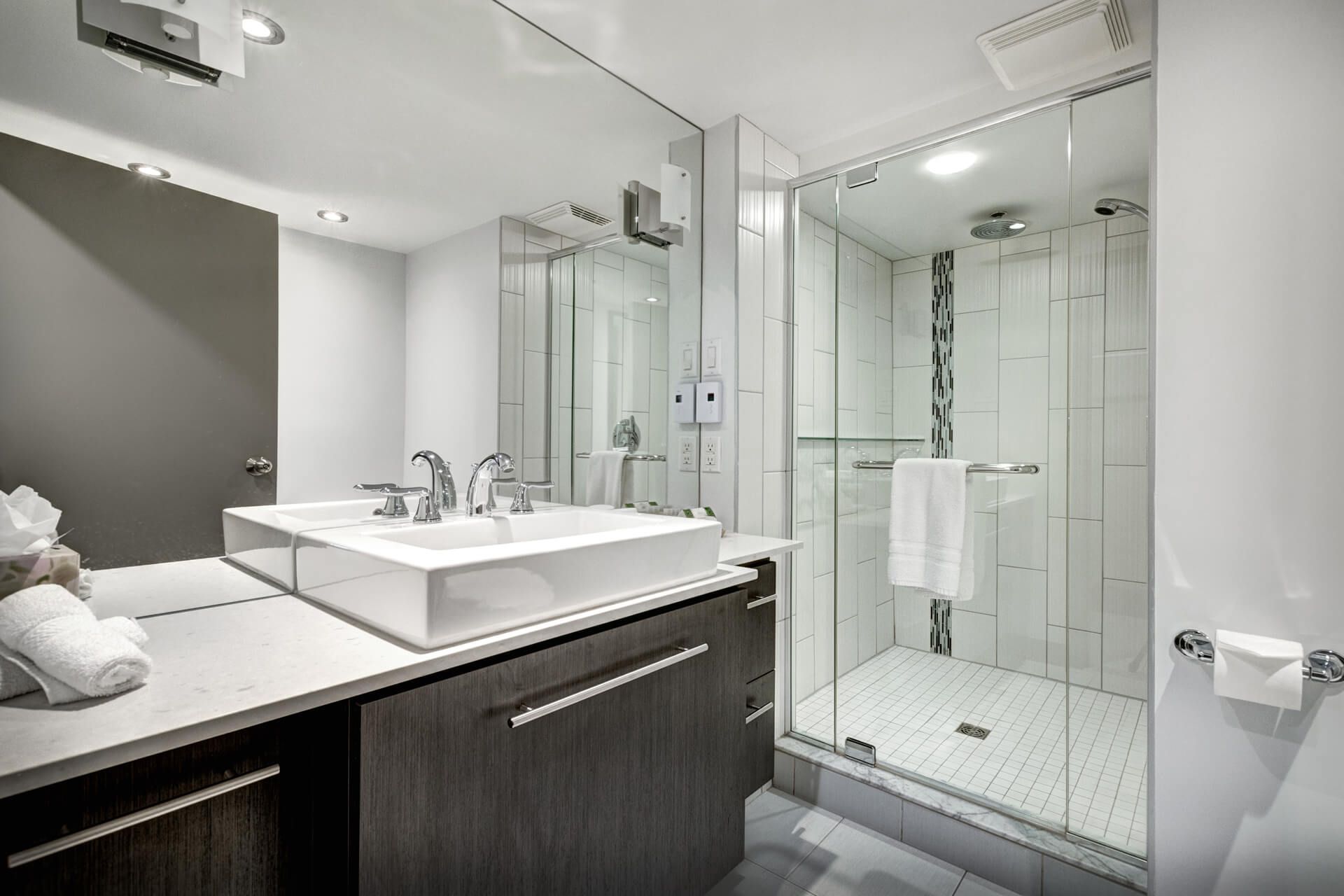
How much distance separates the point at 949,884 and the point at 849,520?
41.3 inches

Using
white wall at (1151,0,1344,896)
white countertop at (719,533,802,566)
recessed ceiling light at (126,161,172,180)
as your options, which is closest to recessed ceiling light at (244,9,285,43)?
recessed ceiling light at (126,161,172,180)

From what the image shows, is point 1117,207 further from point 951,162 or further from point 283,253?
point 283,253

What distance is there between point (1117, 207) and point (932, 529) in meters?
1.01

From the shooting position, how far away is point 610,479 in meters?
1.96

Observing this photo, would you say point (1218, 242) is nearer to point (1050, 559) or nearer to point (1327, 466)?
point (1327, 466)

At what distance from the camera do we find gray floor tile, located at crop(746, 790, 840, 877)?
1751 mm

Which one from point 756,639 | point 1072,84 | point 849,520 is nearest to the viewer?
point 756,639

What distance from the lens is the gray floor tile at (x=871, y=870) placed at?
5.34ft

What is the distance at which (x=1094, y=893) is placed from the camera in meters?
1.49

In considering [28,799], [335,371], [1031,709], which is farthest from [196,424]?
[1031,709]

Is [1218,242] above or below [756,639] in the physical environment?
above

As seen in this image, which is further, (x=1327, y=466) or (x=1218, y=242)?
(x=1218, y=242)

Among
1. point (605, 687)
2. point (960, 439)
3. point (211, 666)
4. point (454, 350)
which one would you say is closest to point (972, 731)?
point (960, 439)

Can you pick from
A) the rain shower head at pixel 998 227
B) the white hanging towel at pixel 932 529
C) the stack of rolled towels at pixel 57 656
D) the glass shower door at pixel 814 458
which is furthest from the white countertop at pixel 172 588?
the rain shower head at pixel 998 227
